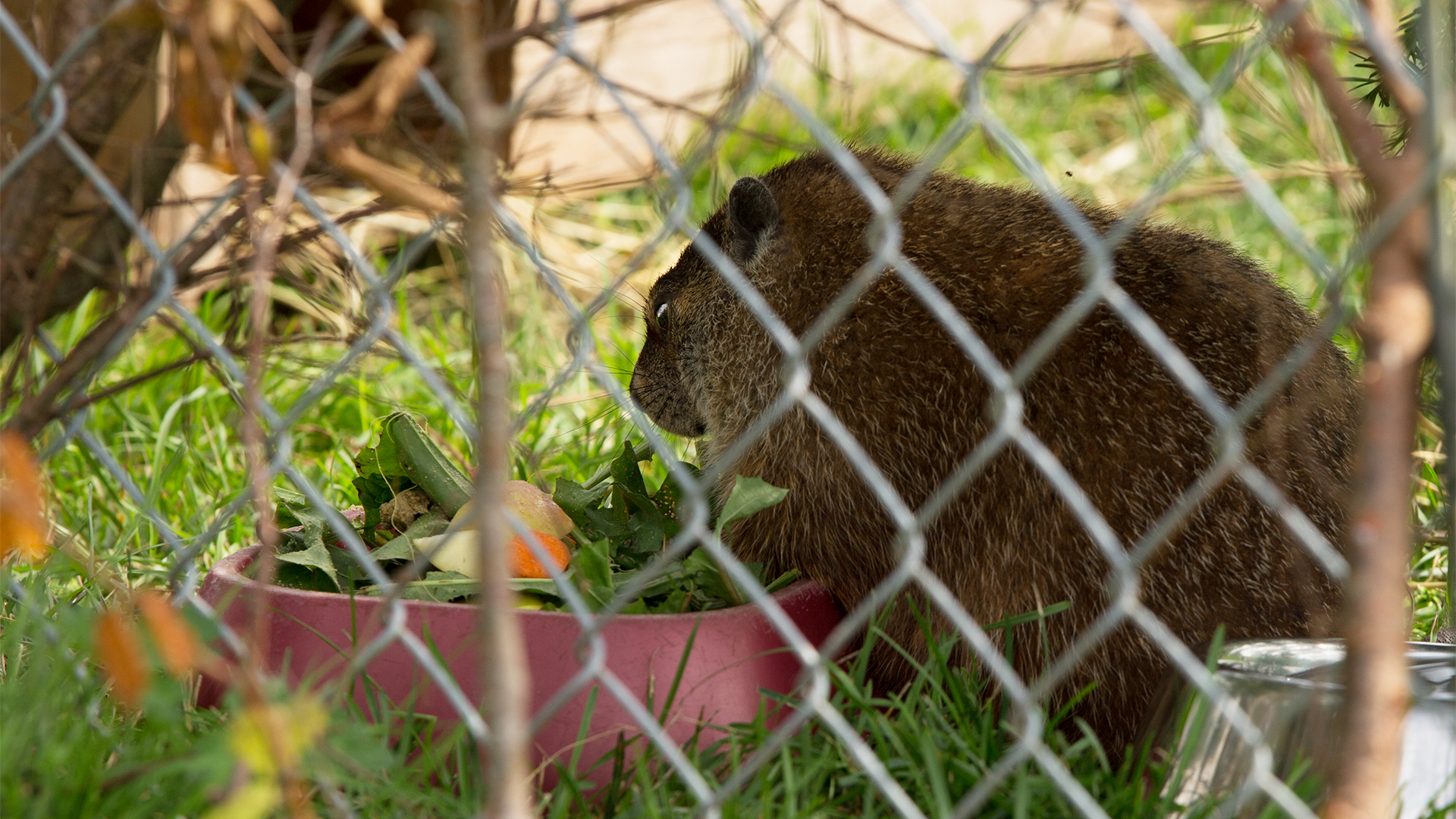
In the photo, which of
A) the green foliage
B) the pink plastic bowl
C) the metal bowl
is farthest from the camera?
the green foliage

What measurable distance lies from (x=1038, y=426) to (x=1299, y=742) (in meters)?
0.74

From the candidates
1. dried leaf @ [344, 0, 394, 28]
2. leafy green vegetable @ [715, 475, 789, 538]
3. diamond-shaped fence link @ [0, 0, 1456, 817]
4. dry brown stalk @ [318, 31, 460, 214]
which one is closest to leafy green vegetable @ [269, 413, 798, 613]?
leafy green vegetable @ [715, 475, 789, 538]

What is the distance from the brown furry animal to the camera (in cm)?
221

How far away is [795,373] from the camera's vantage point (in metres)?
1.40

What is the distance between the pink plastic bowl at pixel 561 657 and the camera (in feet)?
6.40

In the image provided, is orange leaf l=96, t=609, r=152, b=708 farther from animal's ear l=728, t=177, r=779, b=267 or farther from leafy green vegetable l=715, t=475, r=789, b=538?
animal's ear l=728, t=177, r=779, b=267

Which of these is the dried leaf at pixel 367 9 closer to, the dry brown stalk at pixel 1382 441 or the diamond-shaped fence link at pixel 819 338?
the diamond-shaped fence link at pixel 819 338

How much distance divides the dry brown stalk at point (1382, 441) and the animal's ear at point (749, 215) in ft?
5.19

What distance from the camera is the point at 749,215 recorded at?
2.82 m

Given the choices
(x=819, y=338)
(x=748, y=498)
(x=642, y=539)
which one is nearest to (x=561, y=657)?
(x=748, y=498)

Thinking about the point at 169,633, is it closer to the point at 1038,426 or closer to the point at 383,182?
the point at 383,182

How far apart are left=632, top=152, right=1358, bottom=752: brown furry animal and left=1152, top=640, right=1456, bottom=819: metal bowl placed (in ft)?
1.46

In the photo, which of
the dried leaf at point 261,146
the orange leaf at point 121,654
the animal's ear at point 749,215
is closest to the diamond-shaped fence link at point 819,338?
the dried leaf at point 261,146

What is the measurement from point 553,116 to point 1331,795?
8.02 ft
